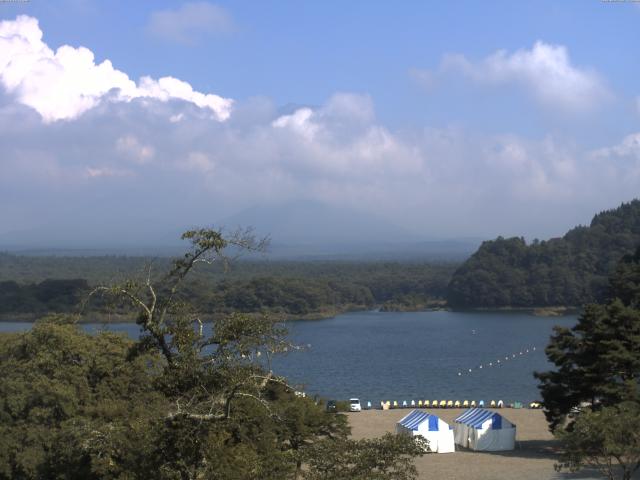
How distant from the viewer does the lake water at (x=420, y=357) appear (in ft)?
109

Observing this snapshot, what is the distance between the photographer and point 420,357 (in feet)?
147

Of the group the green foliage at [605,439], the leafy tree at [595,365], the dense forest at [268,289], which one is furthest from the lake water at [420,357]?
the green foliage at [605,439]

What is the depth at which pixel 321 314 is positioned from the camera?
7212 centimetres

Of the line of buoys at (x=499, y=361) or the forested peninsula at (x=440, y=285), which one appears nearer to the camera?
the line of buoys at (x=499, y=361)

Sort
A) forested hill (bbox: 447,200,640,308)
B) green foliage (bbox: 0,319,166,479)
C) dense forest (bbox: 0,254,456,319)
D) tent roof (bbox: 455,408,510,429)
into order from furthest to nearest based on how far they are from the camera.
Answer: forested hill (bbox: 447,200,640,308), dense forest (bbox: 0,254,456,319), tent roof (bbox: 455,408,510,429), green foliage (bbox: 0,319,166,479)

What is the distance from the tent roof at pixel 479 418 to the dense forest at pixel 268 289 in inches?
1000

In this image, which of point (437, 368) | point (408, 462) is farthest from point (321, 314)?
point (408, 462)

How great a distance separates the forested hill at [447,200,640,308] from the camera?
76.9 metres

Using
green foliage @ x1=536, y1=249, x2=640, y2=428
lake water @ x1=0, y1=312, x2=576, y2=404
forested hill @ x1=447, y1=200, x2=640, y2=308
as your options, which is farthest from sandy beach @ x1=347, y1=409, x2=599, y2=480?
forested hill @ x1=447, y1=200, x2=640, y2=308

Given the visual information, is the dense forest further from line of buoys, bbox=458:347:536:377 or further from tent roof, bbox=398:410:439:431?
tent roof, bbox=398:410:439:431

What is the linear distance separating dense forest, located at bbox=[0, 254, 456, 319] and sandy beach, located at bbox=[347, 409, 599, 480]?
23.0 metres

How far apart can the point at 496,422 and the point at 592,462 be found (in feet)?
22.2

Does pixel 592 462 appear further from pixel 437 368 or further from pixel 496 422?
pixel 437 368

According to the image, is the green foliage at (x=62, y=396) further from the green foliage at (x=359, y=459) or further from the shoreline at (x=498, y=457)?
the shoreline at (x=498, y=457)
